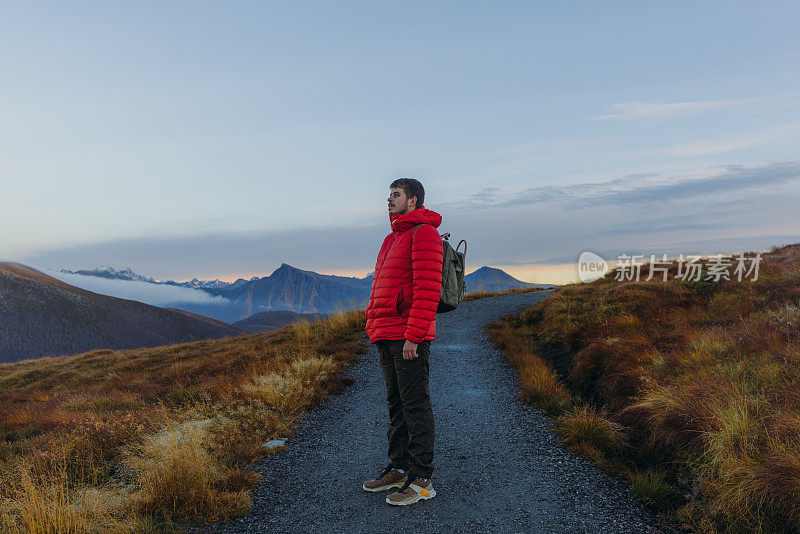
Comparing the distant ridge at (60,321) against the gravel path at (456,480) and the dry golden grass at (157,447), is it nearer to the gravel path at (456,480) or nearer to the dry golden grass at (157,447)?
the dry golden grass at (157,447)

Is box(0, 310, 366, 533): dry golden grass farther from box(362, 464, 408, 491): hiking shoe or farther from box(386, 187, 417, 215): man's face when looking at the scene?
box(386, 187, 417, 215): man's face

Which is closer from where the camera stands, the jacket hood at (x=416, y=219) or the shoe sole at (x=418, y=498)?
the jacket hood at (x=416, y=219)

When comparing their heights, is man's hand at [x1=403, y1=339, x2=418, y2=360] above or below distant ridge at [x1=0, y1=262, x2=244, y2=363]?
above

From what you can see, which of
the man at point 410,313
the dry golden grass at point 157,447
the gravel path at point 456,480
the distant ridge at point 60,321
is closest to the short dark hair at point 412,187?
the man at point 410,313

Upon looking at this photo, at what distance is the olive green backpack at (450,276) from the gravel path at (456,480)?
1.90 m

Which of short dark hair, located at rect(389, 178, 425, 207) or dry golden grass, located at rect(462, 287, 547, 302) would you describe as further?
dry golden grass, located at rect(462, 287, 547, 302)

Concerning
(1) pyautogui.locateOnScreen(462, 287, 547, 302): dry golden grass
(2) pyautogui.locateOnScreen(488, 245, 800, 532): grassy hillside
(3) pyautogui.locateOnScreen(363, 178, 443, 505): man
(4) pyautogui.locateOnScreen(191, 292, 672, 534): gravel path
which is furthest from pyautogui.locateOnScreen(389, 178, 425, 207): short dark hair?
(1) pyautogui.locateOnScreen(462, 287, 547, 302): dry golden grass

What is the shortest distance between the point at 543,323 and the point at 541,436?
22.8 ft

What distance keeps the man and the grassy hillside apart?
85.1 inches

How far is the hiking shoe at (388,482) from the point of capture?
4.18 metres

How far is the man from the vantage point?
351cm

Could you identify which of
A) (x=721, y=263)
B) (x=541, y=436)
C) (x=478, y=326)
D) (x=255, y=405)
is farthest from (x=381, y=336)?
(x=721, y=263)

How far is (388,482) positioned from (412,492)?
34 cm

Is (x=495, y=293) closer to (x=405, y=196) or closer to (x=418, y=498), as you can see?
(x=418, y=498)
